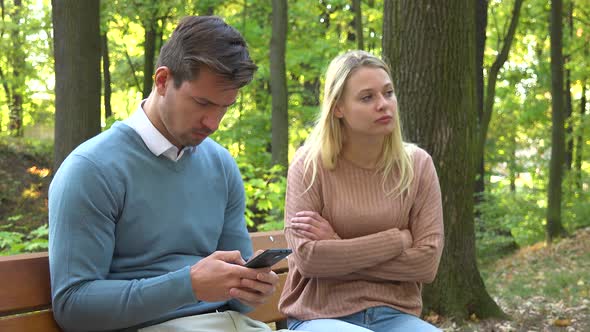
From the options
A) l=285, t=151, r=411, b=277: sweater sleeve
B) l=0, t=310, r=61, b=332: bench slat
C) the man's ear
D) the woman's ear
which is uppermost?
the man's ear

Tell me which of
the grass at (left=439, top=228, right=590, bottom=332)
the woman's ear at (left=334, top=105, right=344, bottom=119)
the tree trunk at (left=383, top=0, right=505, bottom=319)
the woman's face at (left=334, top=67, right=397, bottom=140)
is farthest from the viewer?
the grass at (left=439, top=228, right=590, bottom=332)

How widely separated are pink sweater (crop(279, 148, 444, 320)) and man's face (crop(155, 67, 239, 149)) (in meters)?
0.91

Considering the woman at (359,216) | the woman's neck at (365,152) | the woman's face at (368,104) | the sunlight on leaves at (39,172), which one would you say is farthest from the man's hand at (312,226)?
the sunlight on leaves at (39,172)

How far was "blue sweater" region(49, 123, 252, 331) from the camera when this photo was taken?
2.52 meters

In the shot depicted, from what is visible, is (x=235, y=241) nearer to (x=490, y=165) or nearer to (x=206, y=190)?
(x=206, y=190)

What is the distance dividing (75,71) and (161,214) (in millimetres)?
5185

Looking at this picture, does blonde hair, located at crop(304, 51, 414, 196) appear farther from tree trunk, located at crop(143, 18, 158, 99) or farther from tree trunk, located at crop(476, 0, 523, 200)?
tree trunk, located at crop(143, 18, 158, 99)

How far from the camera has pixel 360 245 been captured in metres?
3.41

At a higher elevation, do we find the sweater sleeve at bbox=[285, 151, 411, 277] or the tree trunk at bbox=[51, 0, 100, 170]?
the tree trunk at bbox=[51, 0, 100, 170]

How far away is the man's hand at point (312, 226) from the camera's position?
3.47 metres

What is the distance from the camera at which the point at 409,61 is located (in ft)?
19.7

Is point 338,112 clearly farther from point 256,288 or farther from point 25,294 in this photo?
point 25,294

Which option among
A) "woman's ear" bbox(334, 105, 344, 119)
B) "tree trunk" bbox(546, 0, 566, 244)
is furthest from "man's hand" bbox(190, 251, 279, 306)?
"tree trunk" bbox(546, 0, 566, 244)

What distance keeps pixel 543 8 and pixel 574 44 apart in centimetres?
288
